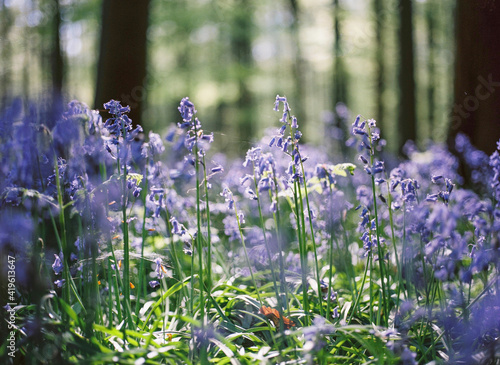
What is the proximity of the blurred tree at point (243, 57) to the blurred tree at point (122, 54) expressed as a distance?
7.52 meters

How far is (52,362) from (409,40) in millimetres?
11135

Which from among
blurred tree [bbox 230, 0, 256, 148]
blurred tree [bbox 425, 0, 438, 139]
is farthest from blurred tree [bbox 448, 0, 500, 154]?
blurred tree [bbox 425, 0, 438, 139]

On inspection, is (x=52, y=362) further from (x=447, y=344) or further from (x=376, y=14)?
(x=376, y=14)

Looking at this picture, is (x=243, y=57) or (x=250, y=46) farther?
(x=243, y=57)

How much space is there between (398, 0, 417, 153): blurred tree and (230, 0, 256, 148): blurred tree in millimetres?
4244

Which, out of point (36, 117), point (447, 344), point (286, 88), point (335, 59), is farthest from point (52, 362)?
point (286, 88)

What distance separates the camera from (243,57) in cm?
1798

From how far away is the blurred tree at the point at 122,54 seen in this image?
444 centimetres

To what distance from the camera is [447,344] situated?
1.93 meters

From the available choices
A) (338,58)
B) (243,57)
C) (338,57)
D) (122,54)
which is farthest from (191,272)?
(243,57)

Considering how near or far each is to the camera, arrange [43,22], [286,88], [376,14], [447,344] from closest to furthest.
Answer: [447,344]
[43,22]
[376,14]
[286,88]

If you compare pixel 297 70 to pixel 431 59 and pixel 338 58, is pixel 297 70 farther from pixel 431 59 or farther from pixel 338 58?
pixel 431 59

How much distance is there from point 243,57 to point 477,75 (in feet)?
47.2

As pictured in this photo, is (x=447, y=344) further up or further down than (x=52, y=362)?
further down
